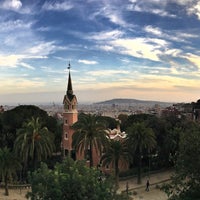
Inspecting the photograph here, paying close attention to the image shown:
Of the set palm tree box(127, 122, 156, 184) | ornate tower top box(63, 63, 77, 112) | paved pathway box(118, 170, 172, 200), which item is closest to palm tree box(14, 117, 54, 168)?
palm tree box(127, 122, 156, 184)

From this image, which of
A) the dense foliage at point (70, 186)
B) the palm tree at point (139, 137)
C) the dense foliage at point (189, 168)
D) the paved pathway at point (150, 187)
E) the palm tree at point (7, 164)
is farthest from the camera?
the palm tree at point (139, 137)

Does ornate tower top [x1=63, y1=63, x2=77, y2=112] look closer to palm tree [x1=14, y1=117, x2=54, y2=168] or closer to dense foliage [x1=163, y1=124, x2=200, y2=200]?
palm tree [x1=14, y1=117, x2=54, y2=168]

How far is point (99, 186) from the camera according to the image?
1759cm

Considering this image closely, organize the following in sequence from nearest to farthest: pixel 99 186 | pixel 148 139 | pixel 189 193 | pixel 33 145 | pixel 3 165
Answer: pixel 99 186 < pixel 189 193 < pixel 3 165 < pixel 33 145 < pixel 148 139

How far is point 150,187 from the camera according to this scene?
3441 centimetres

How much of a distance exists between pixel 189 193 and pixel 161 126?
21256 millimetres

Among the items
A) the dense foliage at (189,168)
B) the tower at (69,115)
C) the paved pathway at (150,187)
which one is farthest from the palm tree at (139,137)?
the dense foliage at (189,168)

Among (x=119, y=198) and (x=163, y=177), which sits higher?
(x=119, y=198)

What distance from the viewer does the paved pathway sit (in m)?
31.0

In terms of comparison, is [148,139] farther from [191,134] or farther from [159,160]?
[191,134]

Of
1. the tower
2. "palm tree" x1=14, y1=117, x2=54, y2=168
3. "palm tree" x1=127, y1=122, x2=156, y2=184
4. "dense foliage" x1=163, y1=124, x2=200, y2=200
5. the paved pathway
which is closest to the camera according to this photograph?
"dense foliage" x1=163, y1=124, x2=200, y2=200

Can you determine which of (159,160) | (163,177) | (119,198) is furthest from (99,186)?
(159,160)

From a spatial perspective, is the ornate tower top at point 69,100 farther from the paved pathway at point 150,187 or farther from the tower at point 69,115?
the paved pathway at point 150,187

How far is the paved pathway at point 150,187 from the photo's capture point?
31.0m
